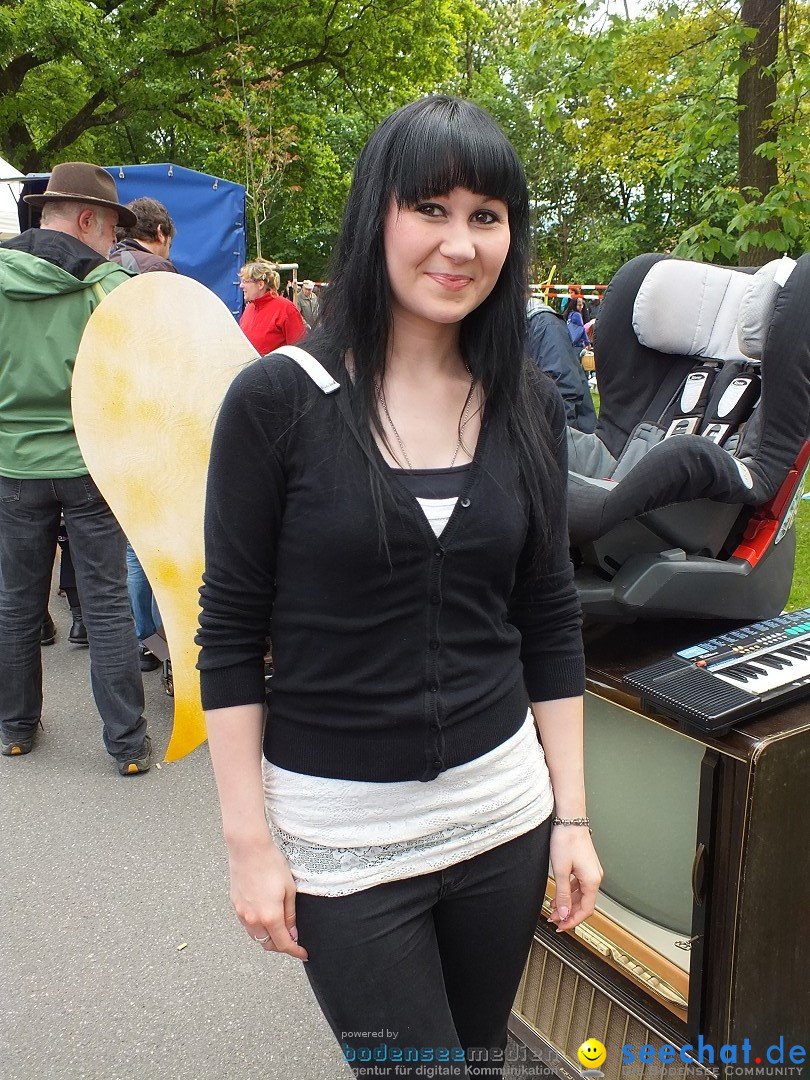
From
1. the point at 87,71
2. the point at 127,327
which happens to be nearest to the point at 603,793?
the point at 127,327

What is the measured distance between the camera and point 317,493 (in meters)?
1.05

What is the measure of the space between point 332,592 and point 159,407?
4.15 ft

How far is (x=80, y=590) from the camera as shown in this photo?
3279 mm

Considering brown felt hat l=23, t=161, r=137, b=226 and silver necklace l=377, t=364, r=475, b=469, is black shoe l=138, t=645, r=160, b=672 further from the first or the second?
silver necklace l=377, t=364, r=475, b=469

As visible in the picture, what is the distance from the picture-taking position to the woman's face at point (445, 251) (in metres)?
1.07

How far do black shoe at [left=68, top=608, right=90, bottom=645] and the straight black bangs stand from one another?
3849 millimetres

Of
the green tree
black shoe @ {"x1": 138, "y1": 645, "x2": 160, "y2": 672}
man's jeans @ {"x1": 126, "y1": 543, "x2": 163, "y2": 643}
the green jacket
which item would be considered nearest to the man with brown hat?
the green jacket

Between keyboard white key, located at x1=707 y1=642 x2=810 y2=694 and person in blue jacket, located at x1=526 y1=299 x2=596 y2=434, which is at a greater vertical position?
person in blue jacket, located at x1=526 y1=299 x2=596 y2=434

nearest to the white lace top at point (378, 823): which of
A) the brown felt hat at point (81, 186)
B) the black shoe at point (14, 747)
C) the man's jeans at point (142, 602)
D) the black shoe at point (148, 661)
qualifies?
the brown felt hat at point (81, 186)

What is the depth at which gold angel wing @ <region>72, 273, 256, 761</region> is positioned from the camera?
2.14 m

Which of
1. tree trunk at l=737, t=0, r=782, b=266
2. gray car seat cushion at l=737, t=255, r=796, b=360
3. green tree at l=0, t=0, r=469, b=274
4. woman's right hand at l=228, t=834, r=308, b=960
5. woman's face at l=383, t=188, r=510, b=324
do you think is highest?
green tree at l=0, t=0, r=469, b=274

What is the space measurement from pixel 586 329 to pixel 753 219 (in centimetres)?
1188

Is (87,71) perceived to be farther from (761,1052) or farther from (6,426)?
(761,1052)

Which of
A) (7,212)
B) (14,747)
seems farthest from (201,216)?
(14,747)
